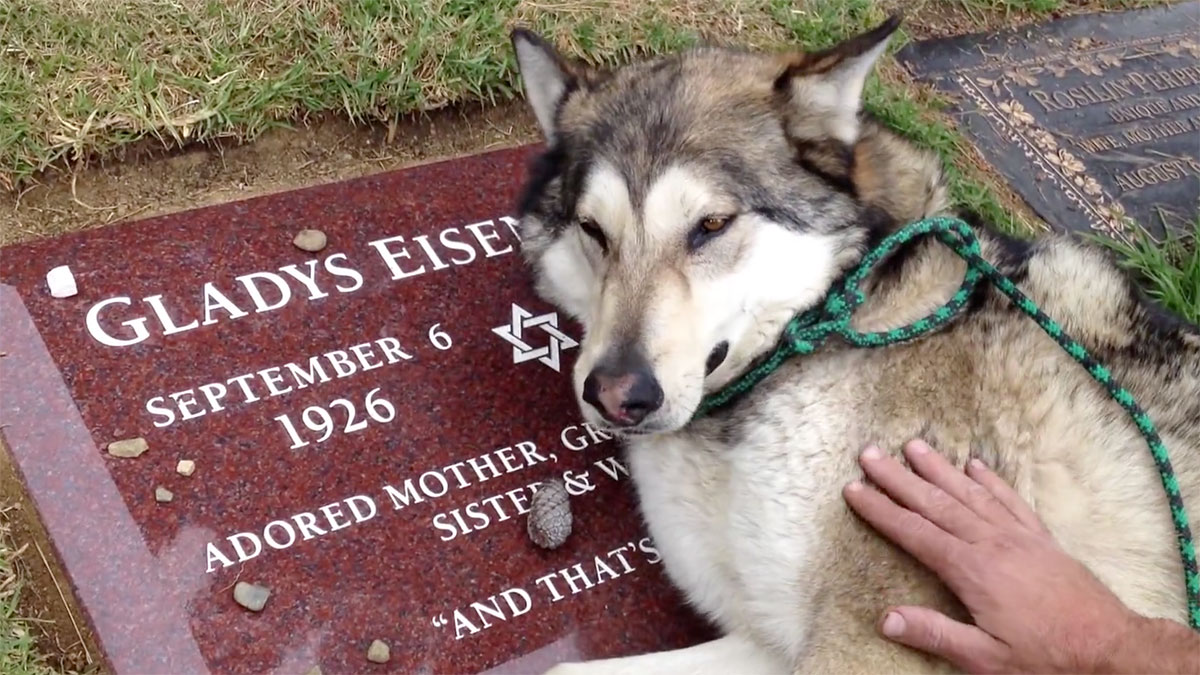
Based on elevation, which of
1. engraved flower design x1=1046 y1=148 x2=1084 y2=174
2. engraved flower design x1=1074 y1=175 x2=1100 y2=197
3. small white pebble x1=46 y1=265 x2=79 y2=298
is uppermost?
engraved flower design x1=1046 y1=148 x2=1084 y2=174

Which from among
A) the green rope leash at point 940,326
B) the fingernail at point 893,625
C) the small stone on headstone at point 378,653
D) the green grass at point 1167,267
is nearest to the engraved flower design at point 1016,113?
the green grass at point 1167,267

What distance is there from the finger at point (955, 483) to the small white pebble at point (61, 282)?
229 centimetres

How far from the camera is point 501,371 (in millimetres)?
3078

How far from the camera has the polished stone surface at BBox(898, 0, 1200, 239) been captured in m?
4.04

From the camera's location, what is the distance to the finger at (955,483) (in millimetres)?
2201

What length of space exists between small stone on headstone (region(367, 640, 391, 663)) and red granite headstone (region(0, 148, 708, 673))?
0.07ft

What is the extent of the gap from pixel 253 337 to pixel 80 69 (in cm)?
132

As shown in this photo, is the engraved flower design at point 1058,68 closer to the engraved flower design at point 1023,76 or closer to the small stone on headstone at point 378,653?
the engraved flower design at point 1023,76

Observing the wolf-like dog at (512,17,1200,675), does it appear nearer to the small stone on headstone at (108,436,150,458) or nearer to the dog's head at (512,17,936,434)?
the dog's head at (512,17,936,434)

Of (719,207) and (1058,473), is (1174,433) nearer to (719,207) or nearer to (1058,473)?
(1058,473)

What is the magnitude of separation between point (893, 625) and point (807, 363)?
633 millimetres

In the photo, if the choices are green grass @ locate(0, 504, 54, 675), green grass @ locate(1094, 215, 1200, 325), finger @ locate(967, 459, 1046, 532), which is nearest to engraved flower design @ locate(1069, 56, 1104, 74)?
green grass @ locate(1094, 215, 1200, 325)

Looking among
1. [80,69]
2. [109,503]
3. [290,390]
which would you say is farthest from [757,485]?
[80,69]

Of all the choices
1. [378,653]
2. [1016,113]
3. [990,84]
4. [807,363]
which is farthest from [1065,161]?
[378,653]
